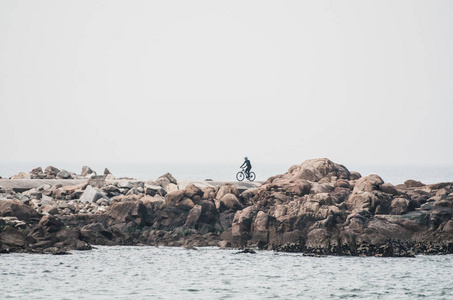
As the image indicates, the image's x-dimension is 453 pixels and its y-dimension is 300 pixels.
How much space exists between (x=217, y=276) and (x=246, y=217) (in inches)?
319

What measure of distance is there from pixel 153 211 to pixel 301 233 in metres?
11.3

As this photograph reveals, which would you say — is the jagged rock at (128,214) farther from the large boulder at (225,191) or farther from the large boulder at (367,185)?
the large boulder at (367,185)

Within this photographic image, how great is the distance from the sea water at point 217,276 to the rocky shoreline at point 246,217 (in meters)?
1.28

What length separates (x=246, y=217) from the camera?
37.4m

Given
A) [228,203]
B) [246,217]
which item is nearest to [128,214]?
[228,203]

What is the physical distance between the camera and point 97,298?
24.8m

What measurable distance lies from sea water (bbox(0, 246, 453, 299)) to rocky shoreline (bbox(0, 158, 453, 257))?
128 cm

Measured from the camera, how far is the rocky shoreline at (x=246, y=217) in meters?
35.1

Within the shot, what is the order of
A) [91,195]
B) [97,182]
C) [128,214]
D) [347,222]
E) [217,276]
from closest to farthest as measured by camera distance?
[217,276] < [347,222] < [128,214] < [91,195] < [97,182]

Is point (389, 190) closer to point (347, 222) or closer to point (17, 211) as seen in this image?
point (347, 222)

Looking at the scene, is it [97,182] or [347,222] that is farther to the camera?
[97,182]

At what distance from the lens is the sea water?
1026 inches

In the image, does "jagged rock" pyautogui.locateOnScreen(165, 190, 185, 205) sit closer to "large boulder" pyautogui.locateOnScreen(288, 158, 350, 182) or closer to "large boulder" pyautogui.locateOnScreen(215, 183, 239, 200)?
"large boulder" pyautogui.locateOnScreen(215, 183, 239, 200)

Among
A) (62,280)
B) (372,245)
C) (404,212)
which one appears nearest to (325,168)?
(404,212)
